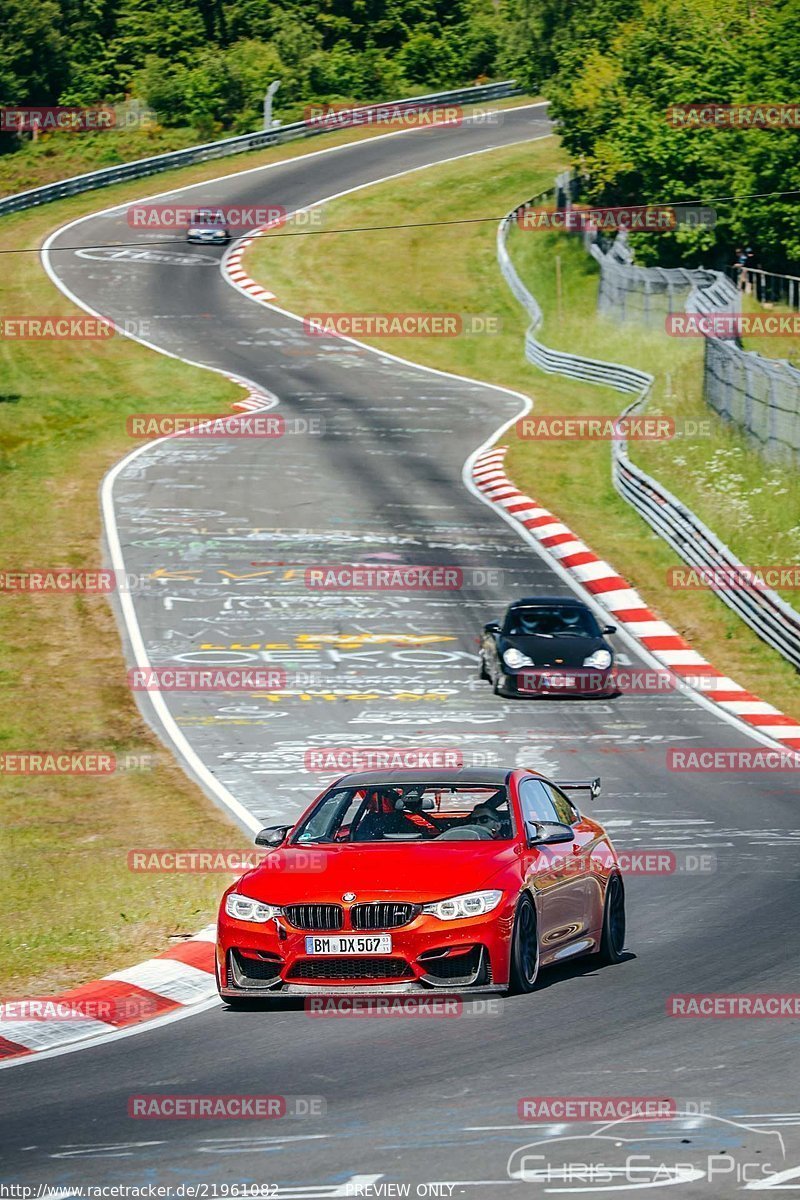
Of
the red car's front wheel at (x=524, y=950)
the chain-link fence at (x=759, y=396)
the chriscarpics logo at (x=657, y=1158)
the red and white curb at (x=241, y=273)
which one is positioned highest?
the chriscarpics logo at (x=657, y=1158)

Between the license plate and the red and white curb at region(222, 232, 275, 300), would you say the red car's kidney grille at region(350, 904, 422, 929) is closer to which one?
the license plate

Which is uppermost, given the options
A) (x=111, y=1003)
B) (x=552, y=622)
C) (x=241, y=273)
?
(x=111, y=1003)

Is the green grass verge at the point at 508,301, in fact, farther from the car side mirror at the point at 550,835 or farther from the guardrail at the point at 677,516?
the car side mirror at the point at 550,835

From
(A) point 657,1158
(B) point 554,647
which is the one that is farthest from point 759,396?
(A) point 657,1158

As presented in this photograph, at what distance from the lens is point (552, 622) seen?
27.5m

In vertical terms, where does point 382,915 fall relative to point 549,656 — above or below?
above

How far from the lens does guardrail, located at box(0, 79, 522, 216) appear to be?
73875 mm

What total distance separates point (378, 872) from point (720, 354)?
99.4ft

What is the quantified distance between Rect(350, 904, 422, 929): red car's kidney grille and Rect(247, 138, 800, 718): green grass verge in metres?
19.5

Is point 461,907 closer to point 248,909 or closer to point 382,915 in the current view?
point 382,915

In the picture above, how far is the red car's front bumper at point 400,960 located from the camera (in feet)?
35.6

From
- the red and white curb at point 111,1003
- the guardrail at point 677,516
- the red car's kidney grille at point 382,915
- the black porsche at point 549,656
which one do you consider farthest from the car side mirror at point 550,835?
the guardrail at point 677,516

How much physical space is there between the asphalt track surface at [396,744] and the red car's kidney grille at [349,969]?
0.27 metres

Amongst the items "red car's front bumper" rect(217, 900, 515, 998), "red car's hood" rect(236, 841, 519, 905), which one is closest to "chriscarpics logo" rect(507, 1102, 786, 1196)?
"red car's front bumper" rect(217, 900, 515, 998)
